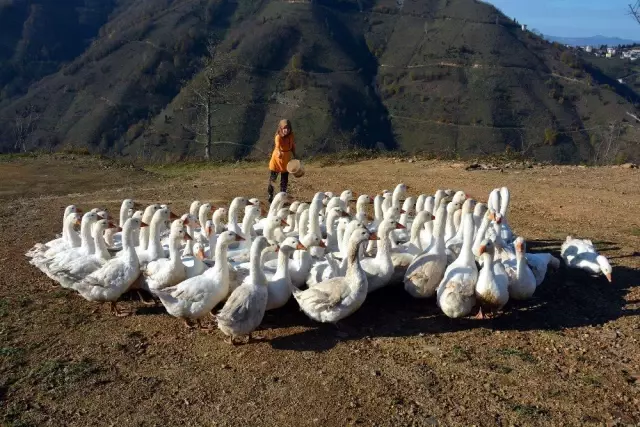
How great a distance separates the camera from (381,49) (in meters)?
73.1

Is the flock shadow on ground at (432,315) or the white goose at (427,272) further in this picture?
the white goose at (427,272)

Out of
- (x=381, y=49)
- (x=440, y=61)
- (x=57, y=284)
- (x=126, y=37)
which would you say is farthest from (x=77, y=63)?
(x=57, y=284)

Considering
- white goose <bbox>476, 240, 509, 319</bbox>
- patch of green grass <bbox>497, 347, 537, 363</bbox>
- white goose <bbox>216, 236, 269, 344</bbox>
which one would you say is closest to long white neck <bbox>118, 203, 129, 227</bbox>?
white goose <bbox>216, 236, 269, 344</bbox>

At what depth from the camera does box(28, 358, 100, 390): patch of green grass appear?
18.3ft

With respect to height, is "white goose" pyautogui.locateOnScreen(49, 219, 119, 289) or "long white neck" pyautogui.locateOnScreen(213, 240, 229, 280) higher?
"long white neck" pyautogui.locateOnScreen(213, 240, 229, 280)

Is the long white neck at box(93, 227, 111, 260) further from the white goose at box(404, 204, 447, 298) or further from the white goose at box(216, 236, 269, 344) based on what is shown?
the white goose at box(404, 204, 447, 298)

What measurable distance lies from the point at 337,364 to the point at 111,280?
3004 millimetres

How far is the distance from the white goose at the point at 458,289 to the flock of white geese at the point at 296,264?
13mm

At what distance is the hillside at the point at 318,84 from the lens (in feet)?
172

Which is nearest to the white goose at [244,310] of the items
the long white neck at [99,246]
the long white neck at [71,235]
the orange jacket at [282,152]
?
the long white neck at [99,246]

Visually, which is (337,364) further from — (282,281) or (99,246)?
(99,246)

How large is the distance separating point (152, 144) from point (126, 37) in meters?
29.7

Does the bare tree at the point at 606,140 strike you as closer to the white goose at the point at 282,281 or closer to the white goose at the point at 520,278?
the white goose at the point at 520,278

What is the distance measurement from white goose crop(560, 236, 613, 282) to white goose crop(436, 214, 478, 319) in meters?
2.24
